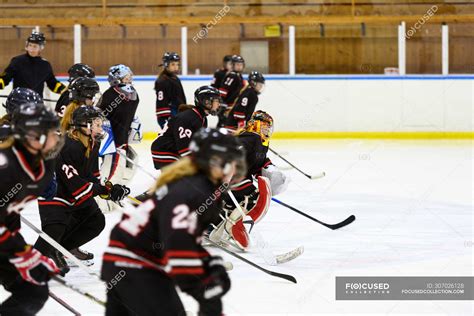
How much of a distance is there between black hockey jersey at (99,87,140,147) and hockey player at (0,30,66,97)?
83 cm

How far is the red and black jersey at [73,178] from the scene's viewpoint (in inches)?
169

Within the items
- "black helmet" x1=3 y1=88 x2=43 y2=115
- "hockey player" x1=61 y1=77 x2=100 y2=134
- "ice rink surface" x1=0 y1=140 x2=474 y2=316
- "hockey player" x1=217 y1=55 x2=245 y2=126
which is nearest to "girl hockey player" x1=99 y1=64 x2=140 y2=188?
"ice rink surface" x1=0 y1=140 x2=474 y2=316

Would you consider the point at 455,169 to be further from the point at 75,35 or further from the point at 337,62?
the point at 75,35

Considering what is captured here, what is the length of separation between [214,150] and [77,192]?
1.98 meters

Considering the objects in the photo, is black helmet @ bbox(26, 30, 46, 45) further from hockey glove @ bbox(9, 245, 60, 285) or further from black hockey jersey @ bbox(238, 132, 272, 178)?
hockey glove @ bbox(9, 245, 60, 285)

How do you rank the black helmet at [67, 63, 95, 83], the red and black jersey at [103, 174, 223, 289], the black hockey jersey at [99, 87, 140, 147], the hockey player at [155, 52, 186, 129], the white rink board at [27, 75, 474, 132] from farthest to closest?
the white rink board at [27, 75, 474, 132]
the hockey player at [155, 52, 186, 129]
the black hockey jersey at [99, 87, 140, 147]
the black helmet at [67, 63, 95, 83]
the red and black jersey at [103, 174, 223, 289]

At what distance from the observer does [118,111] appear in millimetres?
6535

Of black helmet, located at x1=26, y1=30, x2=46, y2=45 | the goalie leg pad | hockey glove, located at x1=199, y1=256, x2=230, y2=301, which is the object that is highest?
black helmet, located at x1=26, y1=30, x2=46, y2=45

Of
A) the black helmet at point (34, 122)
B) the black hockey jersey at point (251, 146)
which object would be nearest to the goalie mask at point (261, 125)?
the black hockey jersey at point (251, 146)

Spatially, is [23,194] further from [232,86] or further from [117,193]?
[232,86]

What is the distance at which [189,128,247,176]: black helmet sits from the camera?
2473mm

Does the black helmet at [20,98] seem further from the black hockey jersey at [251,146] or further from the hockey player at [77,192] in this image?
the black hockey jersey at [251,146]

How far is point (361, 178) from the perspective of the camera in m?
8.26

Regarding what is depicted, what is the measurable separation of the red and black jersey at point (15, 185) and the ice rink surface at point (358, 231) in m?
0.59
